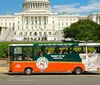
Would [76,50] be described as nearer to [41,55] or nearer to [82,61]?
[82,61]

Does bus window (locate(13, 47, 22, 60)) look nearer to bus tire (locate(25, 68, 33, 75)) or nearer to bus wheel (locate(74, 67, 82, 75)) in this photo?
bus tire (locate(25, 68, 33, 75))

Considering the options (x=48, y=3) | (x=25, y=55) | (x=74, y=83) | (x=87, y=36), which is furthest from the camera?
(x=48, y=3)

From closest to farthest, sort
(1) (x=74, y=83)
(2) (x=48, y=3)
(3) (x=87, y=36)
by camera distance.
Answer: (1) (x=74, y=83), (3) (x=87, y=36), (2) (x=48, y=3)

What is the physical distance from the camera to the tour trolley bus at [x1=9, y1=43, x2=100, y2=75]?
24781 mm

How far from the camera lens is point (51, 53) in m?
24.9

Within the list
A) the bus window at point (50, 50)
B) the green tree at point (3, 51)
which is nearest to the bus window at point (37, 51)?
the bus window at point (50, 50)

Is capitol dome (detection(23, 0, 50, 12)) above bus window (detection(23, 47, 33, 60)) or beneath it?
above

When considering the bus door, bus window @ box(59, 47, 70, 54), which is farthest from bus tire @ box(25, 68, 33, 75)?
the bus door

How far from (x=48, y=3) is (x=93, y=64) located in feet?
573

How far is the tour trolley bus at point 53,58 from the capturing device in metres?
24.8

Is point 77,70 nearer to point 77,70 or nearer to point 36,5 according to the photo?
point 77,70

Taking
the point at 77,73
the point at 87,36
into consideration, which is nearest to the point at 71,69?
the point at 77,73

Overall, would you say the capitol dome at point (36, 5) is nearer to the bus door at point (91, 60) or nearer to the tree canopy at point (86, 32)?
the tree canopy at point (86, 32)

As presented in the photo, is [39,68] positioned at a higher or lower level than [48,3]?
lower
